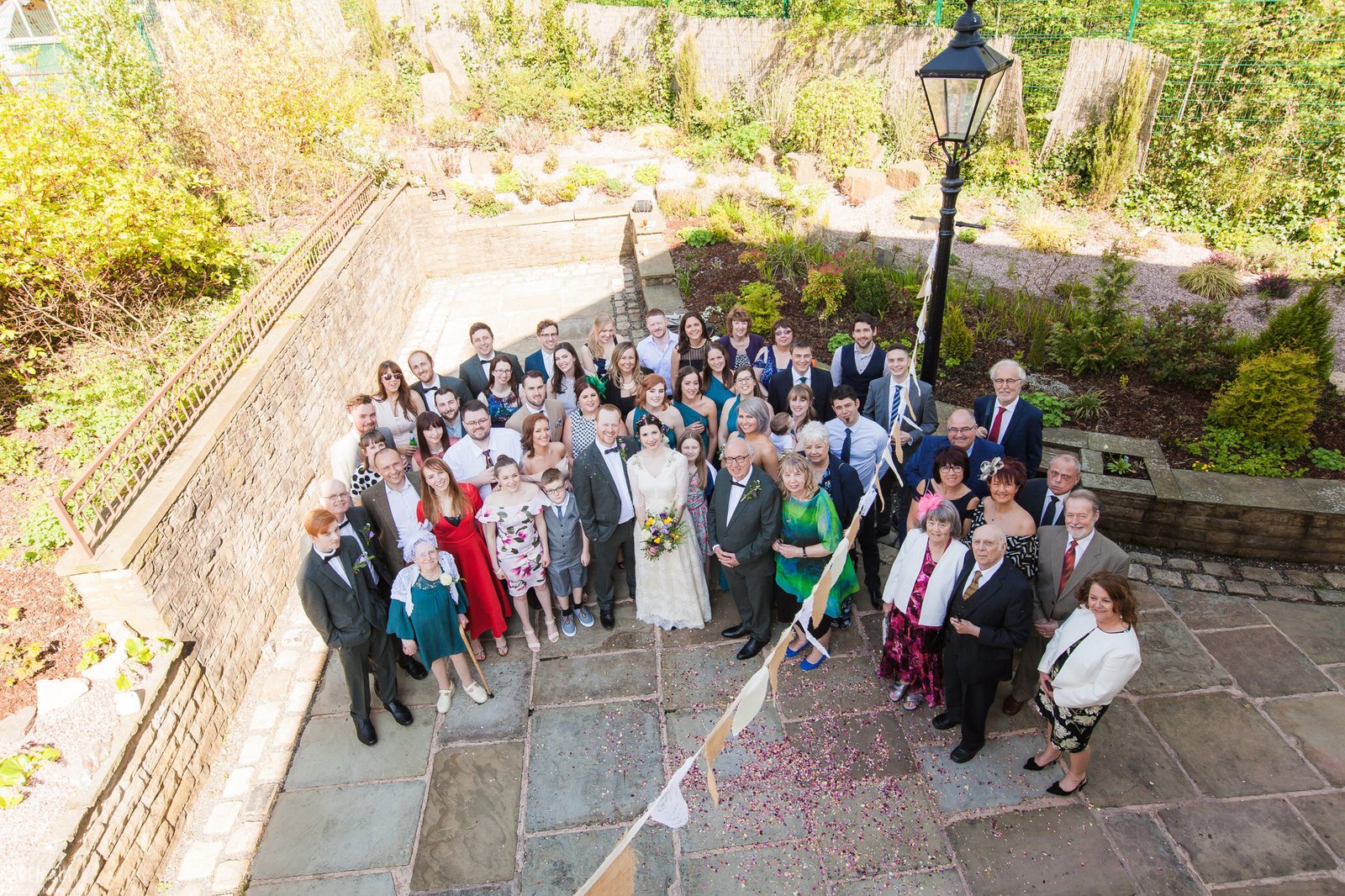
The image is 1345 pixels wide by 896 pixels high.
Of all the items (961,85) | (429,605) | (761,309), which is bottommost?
(761,309)

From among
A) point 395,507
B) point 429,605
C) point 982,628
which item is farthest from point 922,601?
point 395,507

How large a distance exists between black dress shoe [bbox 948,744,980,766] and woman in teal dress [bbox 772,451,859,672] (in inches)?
41.9

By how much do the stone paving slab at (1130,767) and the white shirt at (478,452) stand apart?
4.32 metres

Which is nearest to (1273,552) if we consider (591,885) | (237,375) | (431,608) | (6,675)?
(591,885)

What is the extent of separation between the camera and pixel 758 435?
534 cm

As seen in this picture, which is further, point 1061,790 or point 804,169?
point 804,169

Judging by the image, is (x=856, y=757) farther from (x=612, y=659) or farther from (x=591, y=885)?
(x=591, y=885)

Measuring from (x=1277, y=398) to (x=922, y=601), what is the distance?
13.5 ft

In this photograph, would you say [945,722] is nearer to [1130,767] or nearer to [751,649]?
[1130,767]

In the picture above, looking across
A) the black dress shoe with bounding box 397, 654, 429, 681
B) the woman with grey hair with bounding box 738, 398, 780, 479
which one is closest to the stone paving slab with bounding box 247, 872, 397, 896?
the black dress shoe with bounding box 397, 654, 429, 681

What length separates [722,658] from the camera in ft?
18.4

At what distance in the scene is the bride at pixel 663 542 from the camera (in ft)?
17.3

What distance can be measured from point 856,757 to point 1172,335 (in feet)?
19.2

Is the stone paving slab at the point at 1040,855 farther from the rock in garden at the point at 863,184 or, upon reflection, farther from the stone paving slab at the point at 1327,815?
the rock in garden at the point at 863,184
